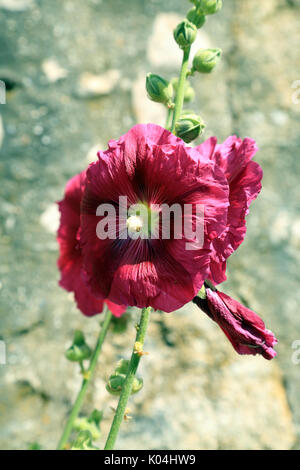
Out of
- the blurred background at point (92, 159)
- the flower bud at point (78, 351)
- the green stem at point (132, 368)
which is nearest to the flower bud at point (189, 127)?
the green stem at point (132, 368)

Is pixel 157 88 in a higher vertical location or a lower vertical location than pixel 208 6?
lower

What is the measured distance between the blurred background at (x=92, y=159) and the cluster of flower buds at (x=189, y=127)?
71cm

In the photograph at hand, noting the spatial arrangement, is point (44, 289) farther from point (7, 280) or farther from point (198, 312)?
point (198, 312)

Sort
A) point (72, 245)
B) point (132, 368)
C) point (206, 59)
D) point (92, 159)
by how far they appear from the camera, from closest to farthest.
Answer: point (132, 368) → point (206, 59) → point (72, 245) → point (92, 159)

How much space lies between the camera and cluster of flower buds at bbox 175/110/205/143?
63 cm

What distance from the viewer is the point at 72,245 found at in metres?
0.82

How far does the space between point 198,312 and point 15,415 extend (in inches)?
19.2

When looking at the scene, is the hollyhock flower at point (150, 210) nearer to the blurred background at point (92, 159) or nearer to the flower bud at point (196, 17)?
the flower bud at point (196, 17)

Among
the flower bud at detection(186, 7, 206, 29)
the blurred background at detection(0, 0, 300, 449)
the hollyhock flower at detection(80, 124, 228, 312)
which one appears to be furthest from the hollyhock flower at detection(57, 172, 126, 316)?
the blurred background at detection(0, 0, 300, 449)

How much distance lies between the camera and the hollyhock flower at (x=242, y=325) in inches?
23.4

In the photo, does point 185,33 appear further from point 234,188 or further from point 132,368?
point 132,368

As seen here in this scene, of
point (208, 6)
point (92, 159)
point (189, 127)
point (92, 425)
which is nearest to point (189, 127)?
point (189, 127)

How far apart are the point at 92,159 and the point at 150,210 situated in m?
0.68
